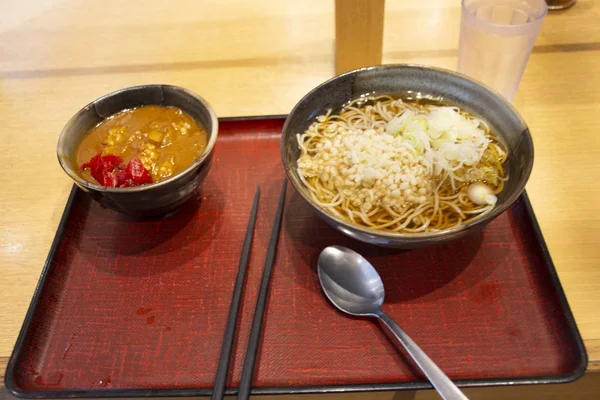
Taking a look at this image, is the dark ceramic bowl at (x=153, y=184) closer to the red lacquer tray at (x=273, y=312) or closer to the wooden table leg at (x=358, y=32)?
the red lacquer tray at (x=273, y=312)

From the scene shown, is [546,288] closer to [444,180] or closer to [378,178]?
[444,180]

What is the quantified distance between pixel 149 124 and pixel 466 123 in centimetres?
116

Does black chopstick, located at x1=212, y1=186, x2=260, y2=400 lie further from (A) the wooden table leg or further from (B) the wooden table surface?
(A) the wooden table leg

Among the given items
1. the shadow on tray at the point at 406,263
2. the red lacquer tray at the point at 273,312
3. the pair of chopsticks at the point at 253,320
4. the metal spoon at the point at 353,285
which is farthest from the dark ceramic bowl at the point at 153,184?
the metal spoon at the point at 353,285

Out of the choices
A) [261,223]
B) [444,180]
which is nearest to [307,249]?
[261,223]

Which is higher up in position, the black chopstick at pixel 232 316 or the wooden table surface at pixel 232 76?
the wooden table surface at pixel 232 76

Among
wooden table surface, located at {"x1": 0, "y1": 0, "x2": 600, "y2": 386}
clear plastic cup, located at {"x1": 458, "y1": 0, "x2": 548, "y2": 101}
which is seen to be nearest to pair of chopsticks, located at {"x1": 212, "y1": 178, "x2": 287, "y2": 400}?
wooden table surface, located at {"x1": 0, "y1": 0, "x2": 600, "y2": 386}

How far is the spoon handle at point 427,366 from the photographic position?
1.06 metres

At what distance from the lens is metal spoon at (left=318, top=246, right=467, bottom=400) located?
1269 millimetres

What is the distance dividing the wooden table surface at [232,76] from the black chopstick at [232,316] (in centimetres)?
69

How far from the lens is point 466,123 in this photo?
1.53 meters

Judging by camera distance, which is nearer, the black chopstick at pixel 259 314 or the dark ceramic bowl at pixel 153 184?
the black chopstick at pixel 259 314

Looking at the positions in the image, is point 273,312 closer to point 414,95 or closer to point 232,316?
point 232,316

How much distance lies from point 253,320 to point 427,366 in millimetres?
497
